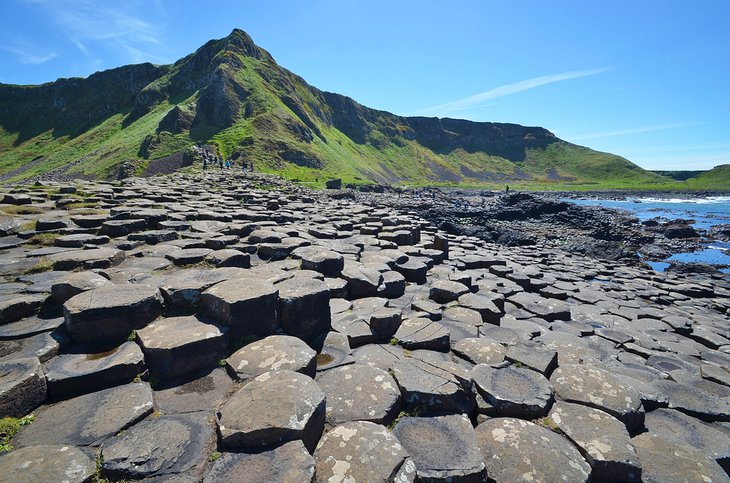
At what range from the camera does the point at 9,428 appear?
2.16 metres

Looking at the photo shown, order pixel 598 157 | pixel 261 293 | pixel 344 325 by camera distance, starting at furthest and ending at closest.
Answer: pixel 598 157, pixel 344 325, pixel 261 293

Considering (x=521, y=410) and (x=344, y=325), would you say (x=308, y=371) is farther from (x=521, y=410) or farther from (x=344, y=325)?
(x=521, y=410)

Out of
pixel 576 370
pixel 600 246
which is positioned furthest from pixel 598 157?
pixel 576 370

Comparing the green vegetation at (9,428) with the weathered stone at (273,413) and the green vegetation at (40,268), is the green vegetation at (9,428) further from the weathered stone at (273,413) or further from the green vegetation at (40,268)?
the green vegetation at (40,268)

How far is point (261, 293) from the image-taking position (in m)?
3.39

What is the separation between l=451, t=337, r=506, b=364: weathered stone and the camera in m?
3.84

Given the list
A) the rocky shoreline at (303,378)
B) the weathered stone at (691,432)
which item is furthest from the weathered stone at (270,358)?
the weathered stone at (691,432)

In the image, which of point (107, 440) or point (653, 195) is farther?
point (653, 195)

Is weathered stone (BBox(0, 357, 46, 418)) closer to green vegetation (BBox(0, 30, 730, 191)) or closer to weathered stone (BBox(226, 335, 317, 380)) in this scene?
weathered stone (BBox(226, 335, 317, 380))

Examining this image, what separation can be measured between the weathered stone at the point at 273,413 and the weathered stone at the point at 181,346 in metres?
0.59

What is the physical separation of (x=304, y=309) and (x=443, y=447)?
6.29 ft

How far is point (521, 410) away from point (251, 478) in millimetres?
2325

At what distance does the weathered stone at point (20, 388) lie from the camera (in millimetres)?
2242

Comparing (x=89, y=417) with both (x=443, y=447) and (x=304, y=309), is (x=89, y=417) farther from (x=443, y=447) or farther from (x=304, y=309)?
(x=443, y=447)
